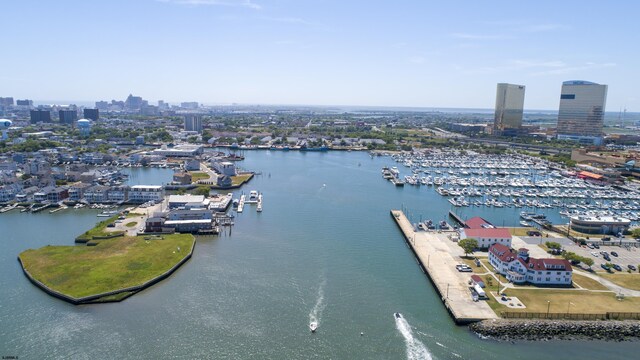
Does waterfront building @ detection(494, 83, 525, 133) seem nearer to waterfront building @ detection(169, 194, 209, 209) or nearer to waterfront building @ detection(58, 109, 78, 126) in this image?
waterfront building @ detection(169, 194, 209, 209)

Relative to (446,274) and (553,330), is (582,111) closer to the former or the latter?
(446,274)

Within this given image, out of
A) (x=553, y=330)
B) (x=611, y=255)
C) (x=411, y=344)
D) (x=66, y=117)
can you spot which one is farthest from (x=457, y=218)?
(x=66, y=117)

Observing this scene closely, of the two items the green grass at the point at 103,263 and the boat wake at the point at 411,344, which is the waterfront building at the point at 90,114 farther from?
the boat wake at the point at 411,344

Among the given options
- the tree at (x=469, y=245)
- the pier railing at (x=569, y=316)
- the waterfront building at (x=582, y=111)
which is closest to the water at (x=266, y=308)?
the pier railing at (x=569, y=316)

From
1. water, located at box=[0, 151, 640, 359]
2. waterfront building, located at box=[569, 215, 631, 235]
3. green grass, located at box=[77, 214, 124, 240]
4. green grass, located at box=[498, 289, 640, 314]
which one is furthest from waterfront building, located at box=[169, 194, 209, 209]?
waterfront building, located at box=[569, 215, 631, 235]

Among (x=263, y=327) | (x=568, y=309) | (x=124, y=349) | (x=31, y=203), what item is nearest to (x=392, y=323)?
(x=263, y=327)
